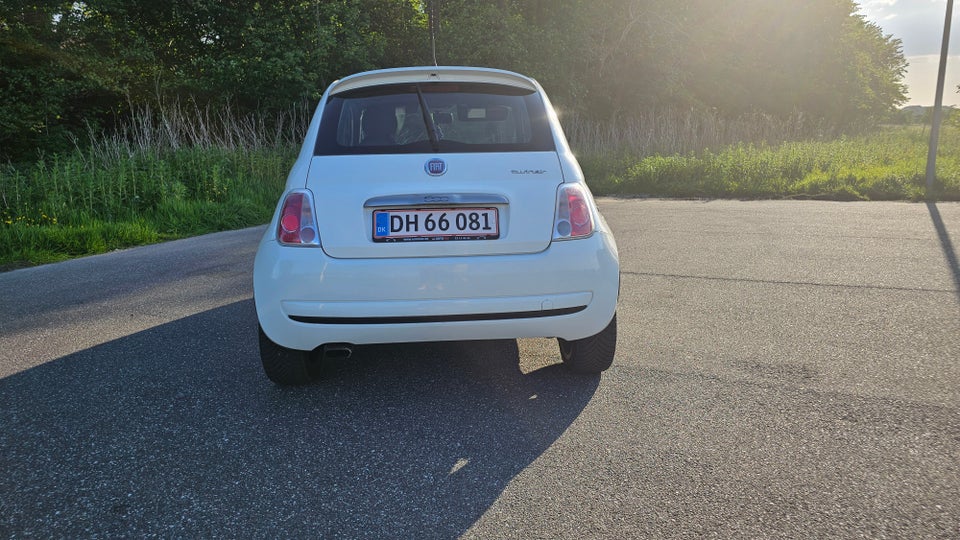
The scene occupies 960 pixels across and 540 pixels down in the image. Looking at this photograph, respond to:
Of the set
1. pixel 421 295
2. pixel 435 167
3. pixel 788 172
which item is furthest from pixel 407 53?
pixel 421 295

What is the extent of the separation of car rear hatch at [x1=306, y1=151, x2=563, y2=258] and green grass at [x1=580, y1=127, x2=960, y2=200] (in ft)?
37.1

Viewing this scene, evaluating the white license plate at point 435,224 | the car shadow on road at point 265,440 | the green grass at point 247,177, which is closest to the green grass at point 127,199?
the green grass at point 247,177

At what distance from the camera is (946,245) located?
6.94 m

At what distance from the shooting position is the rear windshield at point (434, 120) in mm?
3102

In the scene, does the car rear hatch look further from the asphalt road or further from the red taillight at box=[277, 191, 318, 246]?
the asphalt road

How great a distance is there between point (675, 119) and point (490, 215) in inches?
716

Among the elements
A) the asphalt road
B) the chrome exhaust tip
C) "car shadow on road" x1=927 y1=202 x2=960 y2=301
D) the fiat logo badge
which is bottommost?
"car shadow on road" x1=927 y1=202 x2=960 y2=301

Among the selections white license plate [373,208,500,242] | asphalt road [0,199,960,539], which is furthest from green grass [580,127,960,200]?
white license plate [373,208,500,242]

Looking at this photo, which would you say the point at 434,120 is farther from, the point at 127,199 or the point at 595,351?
the point at 127,199

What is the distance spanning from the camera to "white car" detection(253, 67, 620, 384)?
281 cm

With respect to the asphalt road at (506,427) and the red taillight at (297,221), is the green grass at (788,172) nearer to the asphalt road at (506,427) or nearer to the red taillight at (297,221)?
the asphalt road at (506,427)

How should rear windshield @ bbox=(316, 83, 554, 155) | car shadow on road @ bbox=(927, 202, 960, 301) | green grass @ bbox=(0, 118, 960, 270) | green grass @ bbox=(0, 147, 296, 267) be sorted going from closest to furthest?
rear windshield @ bbox=(316, 83, 554, 155), car shadow on road @ bbox=(927, 202, 960, 301), green grass @ bbox=(0, 147, 296, 267), green grass @ bbox=(0, 118, 960, 270)

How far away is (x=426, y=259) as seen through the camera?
2.83 meters

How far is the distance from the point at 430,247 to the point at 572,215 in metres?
0.67
